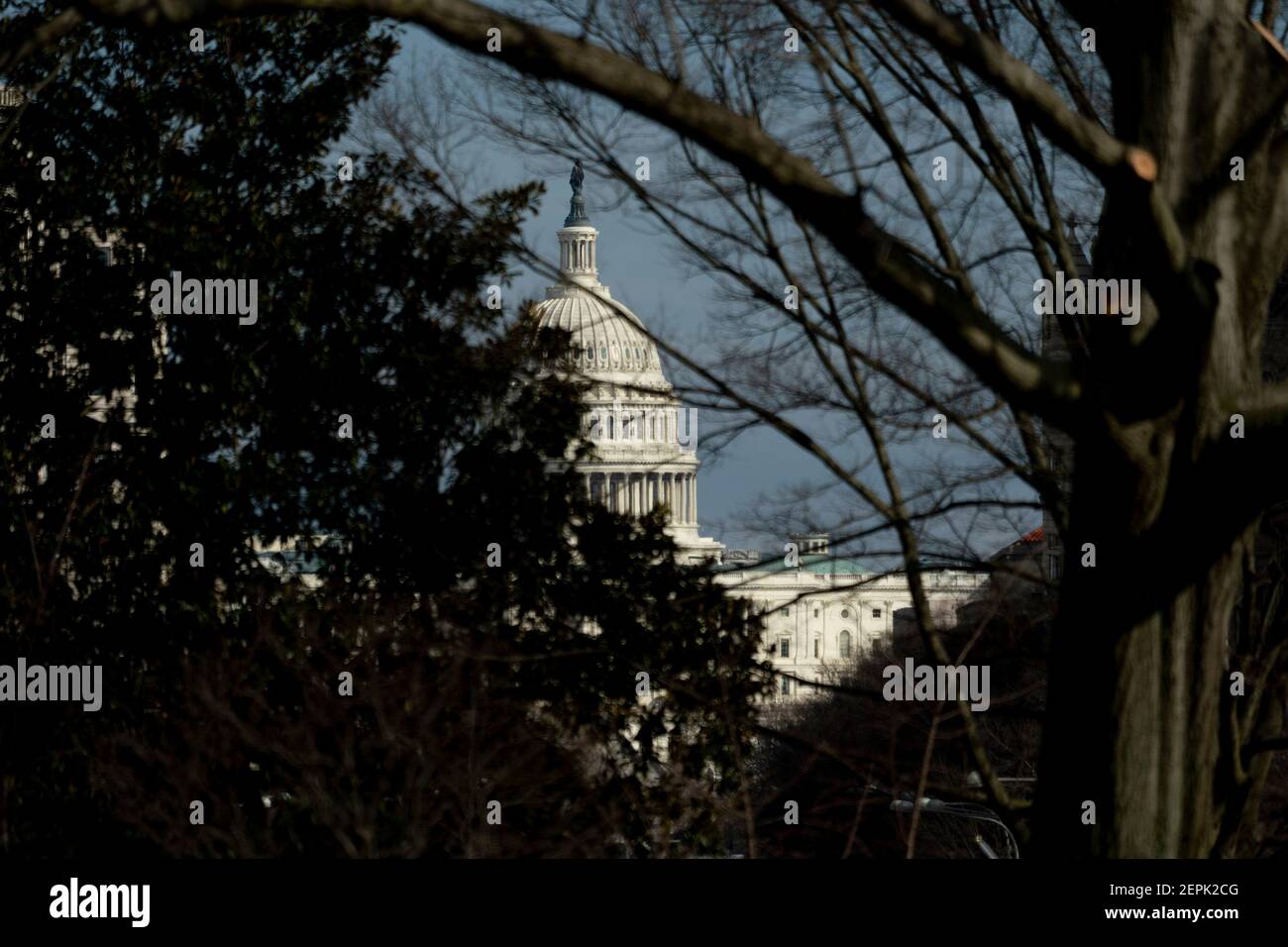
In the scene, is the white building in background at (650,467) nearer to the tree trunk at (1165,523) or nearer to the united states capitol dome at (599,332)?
the united states capitol dome at (599,332)

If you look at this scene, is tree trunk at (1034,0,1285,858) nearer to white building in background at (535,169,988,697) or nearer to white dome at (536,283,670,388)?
white building in background at (535,169,988,697)

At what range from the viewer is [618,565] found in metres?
17.0

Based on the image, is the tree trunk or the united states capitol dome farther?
the united states capitol dome

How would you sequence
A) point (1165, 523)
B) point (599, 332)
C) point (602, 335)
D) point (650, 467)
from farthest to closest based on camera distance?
point (599, 332), point (602, 335), point (650, 467), point (1165, 523)

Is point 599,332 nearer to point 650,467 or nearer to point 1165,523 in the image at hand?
point 650,467

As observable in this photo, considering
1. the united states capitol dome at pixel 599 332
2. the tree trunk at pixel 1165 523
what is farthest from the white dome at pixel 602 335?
the tree trunk at pixel 1165 523

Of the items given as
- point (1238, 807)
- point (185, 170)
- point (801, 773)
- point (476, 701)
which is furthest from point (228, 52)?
point (1238, 807)

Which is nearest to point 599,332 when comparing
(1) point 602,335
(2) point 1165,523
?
(1) point 602,335

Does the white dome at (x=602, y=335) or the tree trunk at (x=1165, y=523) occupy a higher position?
the white dome at (x=602, y=335)

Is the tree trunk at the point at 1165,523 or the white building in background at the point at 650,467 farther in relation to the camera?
the white building in background at the point at 650,467

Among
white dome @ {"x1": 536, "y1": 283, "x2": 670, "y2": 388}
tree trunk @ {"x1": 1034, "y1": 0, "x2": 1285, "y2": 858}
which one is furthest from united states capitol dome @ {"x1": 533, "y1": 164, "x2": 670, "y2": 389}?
tree trunk @ {"x1": 1034, "y1": 0, "x2": 1285, "y2": 858}

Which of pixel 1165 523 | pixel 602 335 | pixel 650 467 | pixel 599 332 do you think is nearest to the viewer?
pixel 1165 523
